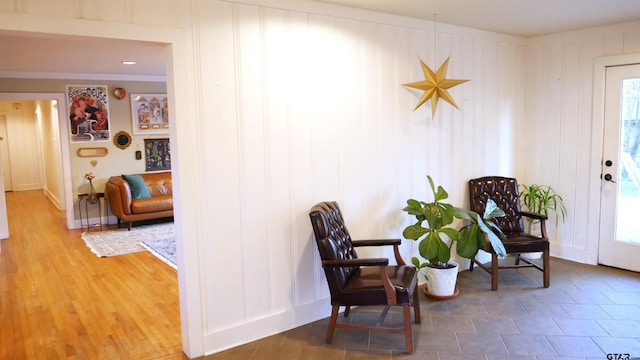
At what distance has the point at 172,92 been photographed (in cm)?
296

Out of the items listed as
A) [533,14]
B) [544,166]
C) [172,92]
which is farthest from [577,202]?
[172,92]

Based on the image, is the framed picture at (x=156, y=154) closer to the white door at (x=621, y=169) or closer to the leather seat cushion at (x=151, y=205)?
the leather seat cushion at (x=151, y=205)

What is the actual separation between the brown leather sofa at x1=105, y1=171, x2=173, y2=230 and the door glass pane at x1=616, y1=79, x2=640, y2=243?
5938 millimetres

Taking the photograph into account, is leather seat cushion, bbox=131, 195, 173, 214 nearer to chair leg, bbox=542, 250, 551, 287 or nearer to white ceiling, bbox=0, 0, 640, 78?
white ceiling, bbox=0, 0, 640, 78

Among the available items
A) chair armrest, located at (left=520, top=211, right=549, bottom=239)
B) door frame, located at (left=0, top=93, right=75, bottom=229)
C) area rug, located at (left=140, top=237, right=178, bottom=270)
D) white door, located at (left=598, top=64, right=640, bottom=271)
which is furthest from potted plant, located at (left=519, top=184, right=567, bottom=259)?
door frame, located at (left=0, top=93, right=75, bottom=229)

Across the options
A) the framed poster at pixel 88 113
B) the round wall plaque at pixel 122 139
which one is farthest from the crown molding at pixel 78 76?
the round wall plaque at pixel 122 139

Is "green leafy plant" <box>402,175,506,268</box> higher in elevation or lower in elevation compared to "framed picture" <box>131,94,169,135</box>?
lower

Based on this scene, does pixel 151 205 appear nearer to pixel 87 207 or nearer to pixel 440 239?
pixel 87 207

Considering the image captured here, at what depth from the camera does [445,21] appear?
4316mm

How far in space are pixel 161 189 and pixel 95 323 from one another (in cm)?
422

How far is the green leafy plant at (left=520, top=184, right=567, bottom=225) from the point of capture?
201 inches

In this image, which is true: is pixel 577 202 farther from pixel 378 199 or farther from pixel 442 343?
pixel 442 343

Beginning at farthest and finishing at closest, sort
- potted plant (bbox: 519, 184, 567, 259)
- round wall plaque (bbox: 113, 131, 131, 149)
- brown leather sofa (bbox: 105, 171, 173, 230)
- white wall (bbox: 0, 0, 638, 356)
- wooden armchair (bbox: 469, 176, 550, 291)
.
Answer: round wall plaque (bbox: 113, 131, 131, 149), brown leather sofa (bbox: 105, 171, 173, 230), potted plant (bbox: 519, 184, 567, 259), wooden armchair (bbox: 469, 176, 550, 291), white wall (bbox: 0, 0, 638, 356)

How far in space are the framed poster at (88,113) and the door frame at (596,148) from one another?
6796mm
